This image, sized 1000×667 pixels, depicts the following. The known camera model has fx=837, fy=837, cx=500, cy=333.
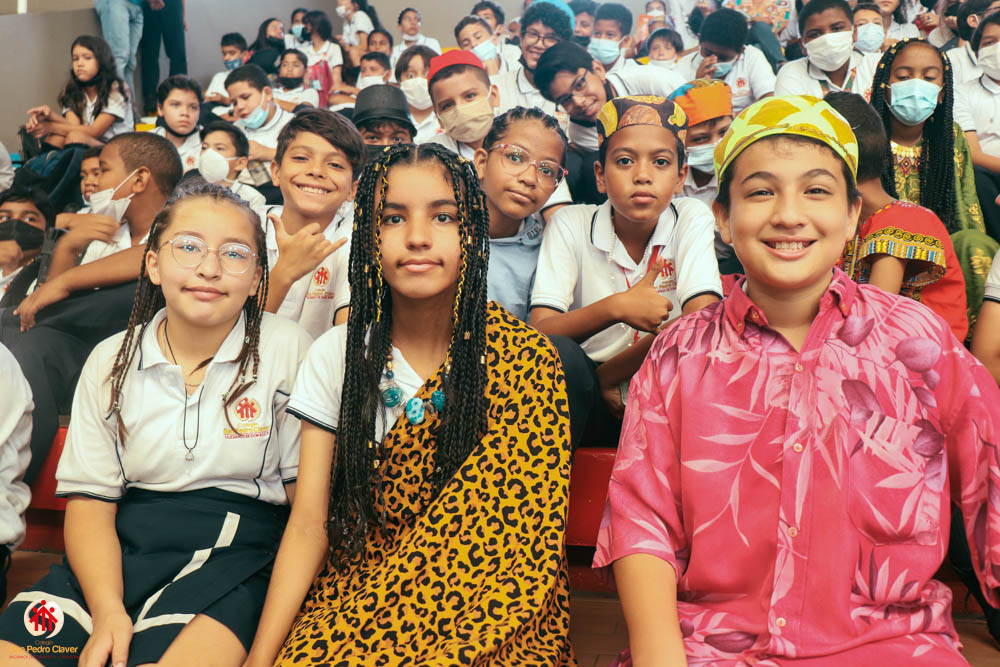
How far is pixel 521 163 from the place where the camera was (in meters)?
2.36

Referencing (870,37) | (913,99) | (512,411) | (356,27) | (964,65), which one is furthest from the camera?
(356,27)

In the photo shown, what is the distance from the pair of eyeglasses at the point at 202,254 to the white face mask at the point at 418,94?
3666 millimetres

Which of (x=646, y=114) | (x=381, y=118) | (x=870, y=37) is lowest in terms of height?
(x=646, y=114)

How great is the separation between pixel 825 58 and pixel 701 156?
4.70 feet

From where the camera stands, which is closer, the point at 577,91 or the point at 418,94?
the point at 577,91

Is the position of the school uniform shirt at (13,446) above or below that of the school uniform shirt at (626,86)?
below

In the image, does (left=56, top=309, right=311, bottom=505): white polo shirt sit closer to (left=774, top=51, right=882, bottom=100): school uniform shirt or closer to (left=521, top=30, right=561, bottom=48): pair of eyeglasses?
(left=774, top=51, right=882, bottom=100): school uniform shirt

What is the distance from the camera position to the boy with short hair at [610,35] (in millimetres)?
5980

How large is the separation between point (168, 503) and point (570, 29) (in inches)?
170

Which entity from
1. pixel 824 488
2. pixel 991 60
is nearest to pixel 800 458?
pixel 824 488

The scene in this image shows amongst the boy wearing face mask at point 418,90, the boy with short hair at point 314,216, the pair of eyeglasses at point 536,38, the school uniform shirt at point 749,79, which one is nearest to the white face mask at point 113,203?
the boy with short hair at point 314,216

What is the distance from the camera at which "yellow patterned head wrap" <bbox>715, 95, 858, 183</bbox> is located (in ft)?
4.43

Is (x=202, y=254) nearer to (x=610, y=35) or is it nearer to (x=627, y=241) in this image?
(x=627, y=241)

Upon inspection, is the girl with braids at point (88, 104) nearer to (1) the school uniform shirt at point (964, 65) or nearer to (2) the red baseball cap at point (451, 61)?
(2) the red baseball cap at point (451, 61)
